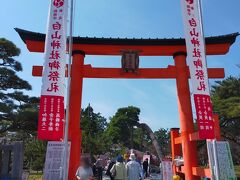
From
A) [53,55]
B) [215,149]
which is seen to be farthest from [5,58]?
[215,149]

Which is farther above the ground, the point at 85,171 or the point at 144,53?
the point at 144,53

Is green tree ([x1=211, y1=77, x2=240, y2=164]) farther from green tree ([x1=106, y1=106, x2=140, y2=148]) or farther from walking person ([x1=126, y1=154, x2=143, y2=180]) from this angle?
green tree ([x1=106, y1=106, x2=140, y2=148])

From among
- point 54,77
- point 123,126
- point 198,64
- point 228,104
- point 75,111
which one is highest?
point 123,126

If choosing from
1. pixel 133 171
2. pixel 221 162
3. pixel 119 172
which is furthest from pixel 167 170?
pixel 119 172

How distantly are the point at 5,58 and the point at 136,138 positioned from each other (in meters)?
47.2

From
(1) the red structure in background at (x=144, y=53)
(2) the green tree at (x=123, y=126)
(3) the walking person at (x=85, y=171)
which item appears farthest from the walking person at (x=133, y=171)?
(2) the green tree at (x=123, y=126)

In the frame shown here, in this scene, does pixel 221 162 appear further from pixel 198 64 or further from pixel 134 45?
pixel 134 45

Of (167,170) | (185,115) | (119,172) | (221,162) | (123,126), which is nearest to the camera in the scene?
(119,172)

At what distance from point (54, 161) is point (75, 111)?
378cm

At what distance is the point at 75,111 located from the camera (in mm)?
11227

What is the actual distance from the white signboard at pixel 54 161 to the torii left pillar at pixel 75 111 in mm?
3155

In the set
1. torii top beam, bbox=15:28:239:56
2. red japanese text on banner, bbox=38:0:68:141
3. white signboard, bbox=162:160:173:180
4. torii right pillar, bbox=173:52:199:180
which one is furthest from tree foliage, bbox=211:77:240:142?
red japanese text on banner, bbox=38:0:68:141

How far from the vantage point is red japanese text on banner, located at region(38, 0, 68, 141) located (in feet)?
25.7

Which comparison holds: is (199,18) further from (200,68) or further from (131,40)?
(131,40)
